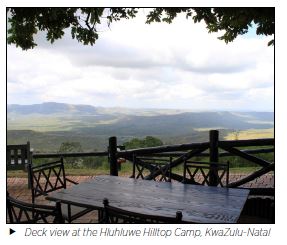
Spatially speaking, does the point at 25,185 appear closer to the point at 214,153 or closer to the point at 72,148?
the point at 72,148

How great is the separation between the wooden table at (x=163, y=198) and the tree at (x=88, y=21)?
2483 millimetres

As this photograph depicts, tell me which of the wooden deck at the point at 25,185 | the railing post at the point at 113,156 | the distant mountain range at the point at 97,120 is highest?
the distant mountain range at the point at 97,120

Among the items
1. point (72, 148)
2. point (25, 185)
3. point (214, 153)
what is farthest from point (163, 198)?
point (72, 148)

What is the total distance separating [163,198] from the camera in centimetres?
379

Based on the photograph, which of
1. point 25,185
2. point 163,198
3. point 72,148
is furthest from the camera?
point 72,148

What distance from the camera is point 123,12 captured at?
6.02 meters

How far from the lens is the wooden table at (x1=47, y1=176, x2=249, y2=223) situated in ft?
10.8

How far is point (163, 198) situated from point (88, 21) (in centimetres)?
360

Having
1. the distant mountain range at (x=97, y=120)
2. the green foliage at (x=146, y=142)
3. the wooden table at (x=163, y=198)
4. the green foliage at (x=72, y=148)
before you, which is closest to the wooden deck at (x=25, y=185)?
the green foliage at (x=72, y=148)

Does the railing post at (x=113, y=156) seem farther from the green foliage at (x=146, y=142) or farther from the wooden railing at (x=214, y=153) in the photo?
the green foliage at (x=146, y=142)

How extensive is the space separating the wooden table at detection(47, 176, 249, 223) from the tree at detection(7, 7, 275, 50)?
2.48 meters

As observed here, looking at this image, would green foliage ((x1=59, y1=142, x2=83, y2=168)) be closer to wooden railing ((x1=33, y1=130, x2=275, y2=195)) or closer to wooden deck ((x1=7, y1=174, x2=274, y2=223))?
wooden deck ((x1=7, y1=174, x2=274, y2=223))

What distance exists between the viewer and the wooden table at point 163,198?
329cm

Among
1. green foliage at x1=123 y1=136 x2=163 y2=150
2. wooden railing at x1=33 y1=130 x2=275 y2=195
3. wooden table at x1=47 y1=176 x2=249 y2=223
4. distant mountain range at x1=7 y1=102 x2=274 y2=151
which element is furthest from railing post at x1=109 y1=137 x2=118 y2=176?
distant mountain range at x1=7 y1=102 x2=274 y2=151
